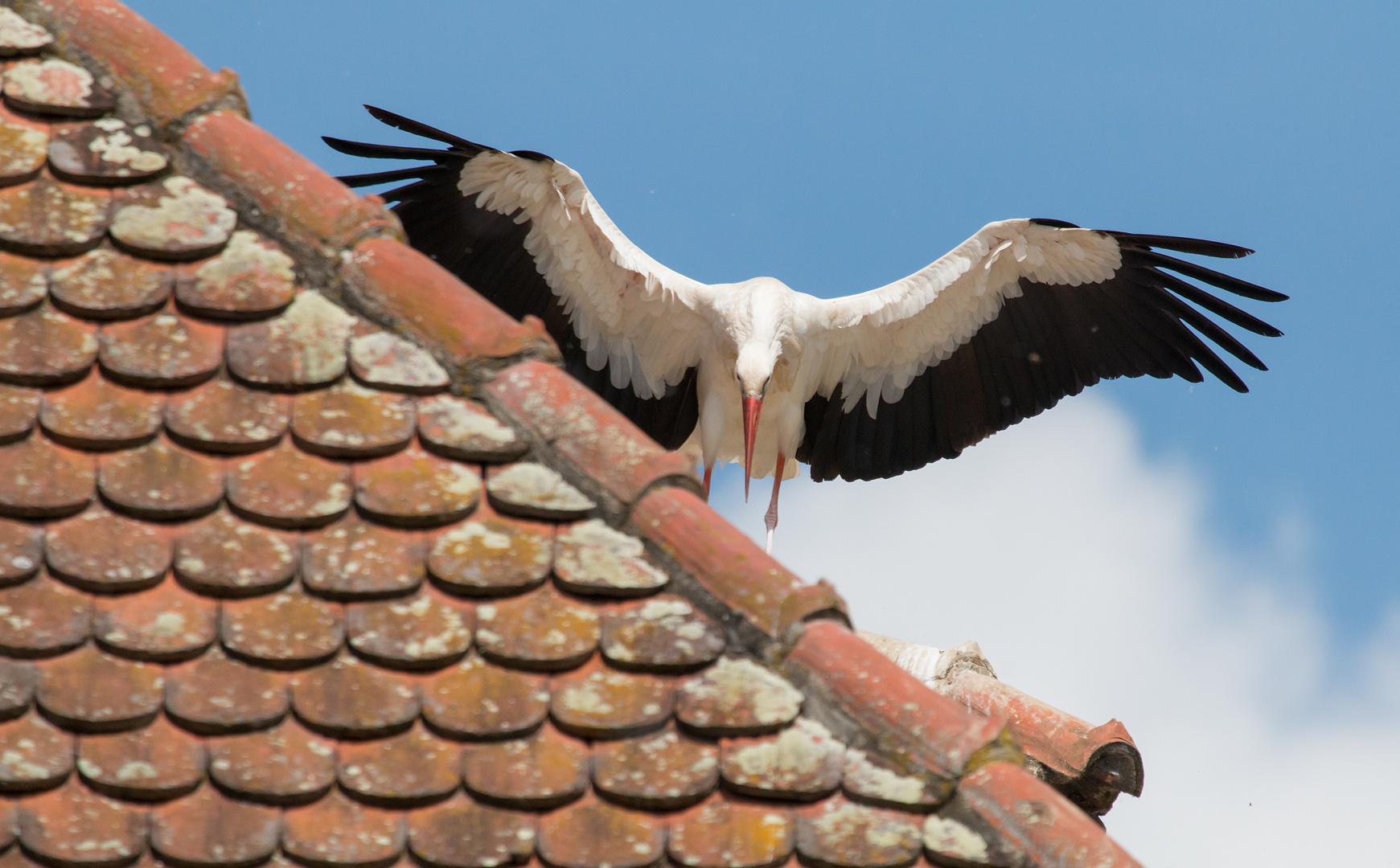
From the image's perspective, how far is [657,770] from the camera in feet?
5.90

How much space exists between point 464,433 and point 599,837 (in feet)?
2.01

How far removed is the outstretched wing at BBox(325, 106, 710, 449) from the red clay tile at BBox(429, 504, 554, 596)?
4.16 metres

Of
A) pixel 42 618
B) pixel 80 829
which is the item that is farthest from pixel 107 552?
pixel 80 829

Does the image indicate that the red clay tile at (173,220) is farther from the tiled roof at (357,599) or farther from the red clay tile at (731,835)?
the red clay tile at (731,835)

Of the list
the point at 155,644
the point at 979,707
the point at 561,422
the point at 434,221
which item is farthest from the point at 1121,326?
the point at 155,644

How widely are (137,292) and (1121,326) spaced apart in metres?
5.63

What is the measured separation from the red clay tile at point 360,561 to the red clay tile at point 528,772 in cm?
26

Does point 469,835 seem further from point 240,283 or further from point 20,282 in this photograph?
point 20,282

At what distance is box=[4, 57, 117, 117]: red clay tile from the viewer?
6.86 ft

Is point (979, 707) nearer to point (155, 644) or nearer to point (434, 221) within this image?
point (434, 221)

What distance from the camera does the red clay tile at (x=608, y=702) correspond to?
71.5 inches

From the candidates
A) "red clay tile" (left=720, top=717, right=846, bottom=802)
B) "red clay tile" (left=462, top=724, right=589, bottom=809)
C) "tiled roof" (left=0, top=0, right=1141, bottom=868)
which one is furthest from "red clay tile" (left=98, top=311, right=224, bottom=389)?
"red clay tile" (left=720, top=717, right=846, bottom=802)

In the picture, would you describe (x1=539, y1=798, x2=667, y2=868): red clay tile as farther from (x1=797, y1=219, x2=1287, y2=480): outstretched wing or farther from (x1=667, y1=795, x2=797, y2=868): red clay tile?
(x1=797, y1=219, x2=1287, y2=480): outstretched wing

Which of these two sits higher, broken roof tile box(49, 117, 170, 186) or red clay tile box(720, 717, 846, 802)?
broken roof tile box(49, 117, 170, 186)
